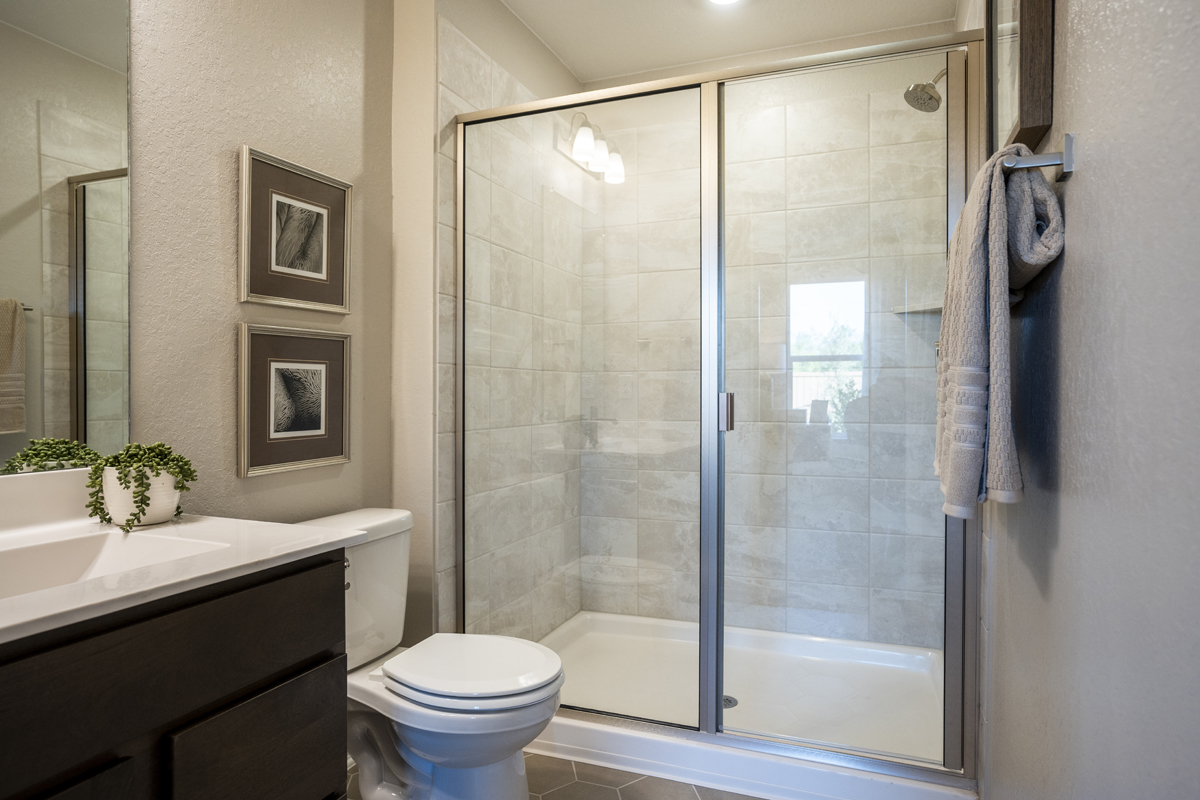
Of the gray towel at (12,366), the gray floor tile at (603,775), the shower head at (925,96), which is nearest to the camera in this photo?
the gray towel at (12,366)

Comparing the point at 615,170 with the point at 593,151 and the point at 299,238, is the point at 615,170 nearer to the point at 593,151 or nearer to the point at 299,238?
the point at 593,151

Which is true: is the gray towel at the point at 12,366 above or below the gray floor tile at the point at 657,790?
above

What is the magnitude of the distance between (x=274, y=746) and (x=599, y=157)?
1849mm

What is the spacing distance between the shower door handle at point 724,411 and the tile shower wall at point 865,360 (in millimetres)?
41

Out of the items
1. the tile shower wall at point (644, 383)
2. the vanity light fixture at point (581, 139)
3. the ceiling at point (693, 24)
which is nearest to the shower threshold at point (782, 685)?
the tile shower wall at point (644, 383)

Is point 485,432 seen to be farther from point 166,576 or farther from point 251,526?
point 166,576

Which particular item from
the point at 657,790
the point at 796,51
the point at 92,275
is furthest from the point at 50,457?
the point at 796,51

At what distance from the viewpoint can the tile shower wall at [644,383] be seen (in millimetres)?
2064

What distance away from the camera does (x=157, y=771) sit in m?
0.89

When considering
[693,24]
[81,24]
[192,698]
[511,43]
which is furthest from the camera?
[693,24]

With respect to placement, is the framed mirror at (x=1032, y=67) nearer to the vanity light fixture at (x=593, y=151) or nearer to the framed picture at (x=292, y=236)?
the vanity light fixture at (x=593, y=151)

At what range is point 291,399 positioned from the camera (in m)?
1.77

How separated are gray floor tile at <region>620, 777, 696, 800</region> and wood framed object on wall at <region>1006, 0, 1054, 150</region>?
174cm

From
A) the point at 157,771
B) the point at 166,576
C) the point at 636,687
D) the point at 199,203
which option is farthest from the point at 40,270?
the point at 636,687
